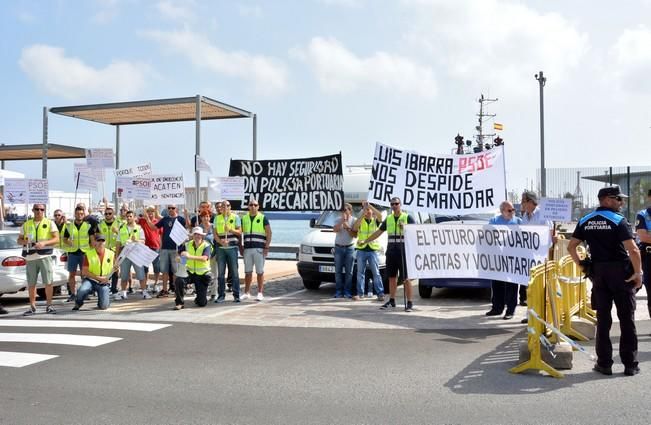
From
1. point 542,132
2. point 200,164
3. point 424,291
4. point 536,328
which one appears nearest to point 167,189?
point 200,164

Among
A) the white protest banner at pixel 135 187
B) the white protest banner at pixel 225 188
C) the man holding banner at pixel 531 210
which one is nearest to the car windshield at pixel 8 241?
the white protest banner at pixel 135 187

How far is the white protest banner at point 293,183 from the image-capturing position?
15.2 metres

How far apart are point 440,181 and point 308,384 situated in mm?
6644

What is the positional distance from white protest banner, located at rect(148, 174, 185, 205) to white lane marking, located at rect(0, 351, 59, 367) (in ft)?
23.1

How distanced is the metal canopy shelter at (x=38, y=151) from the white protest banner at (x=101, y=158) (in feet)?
20.9

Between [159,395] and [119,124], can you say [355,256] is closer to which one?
[159,395]

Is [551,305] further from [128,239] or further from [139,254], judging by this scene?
[128,239]

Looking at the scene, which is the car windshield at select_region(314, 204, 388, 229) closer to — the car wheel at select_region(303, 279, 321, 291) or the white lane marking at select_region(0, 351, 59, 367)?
the car wheel at select_region(303, 279, 321, 291)

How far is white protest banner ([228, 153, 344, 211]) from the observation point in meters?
15.2

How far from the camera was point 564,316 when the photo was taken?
339 inches

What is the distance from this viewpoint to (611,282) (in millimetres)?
6562

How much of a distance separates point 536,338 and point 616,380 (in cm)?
83

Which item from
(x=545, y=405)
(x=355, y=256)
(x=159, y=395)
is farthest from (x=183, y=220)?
(x=545, y=405)

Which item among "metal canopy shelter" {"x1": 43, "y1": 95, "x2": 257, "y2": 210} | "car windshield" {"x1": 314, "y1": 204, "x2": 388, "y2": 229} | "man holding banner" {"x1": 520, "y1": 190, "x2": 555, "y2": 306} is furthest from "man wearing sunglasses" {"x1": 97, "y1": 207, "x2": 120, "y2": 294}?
"man holding banner" {"x1": 520, "y1": 190, "x2": 555, "y2": 306}
